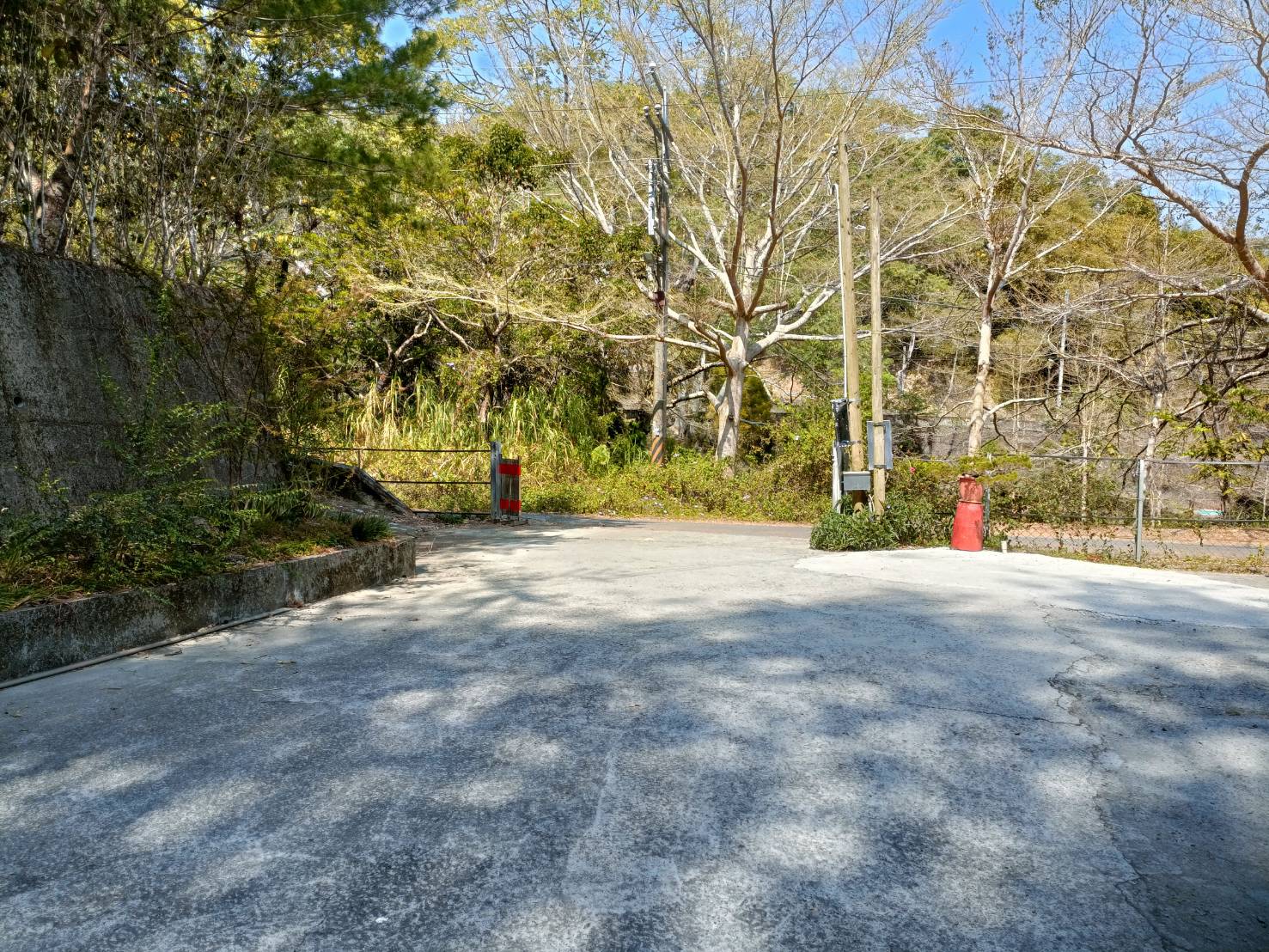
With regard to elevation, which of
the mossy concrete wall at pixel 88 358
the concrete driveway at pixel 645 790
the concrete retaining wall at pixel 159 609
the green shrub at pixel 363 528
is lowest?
the concrete driveway at pixel 645 790

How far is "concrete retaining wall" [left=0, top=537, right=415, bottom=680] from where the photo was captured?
5059 millimetres

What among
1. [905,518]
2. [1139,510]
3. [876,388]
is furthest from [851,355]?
[1139,510]

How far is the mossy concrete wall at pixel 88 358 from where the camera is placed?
21.0 ft

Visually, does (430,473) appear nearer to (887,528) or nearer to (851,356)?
(851,356)

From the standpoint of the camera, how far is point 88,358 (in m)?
7.01

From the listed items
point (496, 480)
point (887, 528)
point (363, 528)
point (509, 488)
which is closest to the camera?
point (363, 528)

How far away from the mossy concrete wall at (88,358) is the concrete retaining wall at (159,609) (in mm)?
1014

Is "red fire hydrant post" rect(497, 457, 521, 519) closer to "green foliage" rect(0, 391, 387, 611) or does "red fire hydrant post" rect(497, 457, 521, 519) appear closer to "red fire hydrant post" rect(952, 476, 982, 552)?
"red fire hydrant post" rect(952, 476, 982, 552)

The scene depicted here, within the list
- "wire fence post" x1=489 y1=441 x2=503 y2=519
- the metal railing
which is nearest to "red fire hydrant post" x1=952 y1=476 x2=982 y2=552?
"wire fence post" x1=489 y1=441 x2=503 y2=519

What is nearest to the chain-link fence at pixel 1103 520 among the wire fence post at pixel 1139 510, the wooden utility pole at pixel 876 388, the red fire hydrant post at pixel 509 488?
the wire fence post at pixel 1139 510

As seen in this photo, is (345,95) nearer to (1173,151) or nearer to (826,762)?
(826,762)

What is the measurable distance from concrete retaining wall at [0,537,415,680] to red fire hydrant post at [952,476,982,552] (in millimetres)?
8134

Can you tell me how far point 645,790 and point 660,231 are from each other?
2181cm

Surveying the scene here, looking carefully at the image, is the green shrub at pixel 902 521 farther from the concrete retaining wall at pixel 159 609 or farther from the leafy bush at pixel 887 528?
the concrete retaining wall at pixel 159 609
